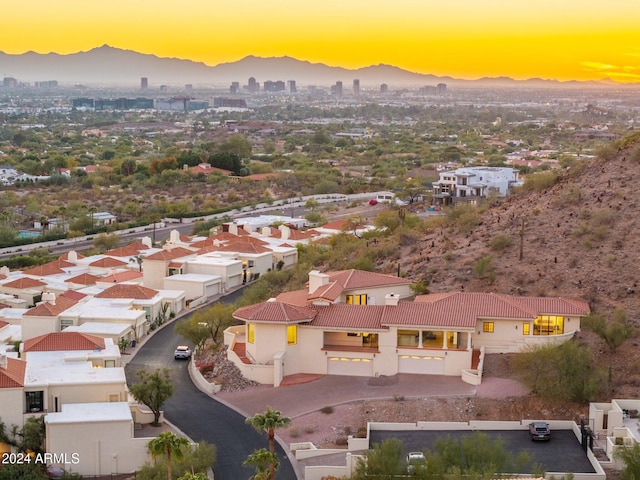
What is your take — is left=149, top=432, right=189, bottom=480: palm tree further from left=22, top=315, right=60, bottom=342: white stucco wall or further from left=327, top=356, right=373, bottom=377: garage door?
left=22, top=315, right=60, bottom=342: white stucco wall

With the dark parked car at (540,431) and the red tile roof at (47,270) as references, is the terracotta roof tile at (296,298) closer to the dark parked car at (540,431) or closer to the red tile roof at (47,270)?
the dark parked car at (540,431)

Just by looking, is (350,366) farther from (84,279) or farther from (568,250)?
(84,279)

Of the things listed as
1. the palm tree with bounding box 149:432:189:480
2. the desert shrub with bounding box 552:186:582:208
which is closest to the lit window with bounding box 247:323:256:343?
the palm tree with bounding box 149:432:189:480

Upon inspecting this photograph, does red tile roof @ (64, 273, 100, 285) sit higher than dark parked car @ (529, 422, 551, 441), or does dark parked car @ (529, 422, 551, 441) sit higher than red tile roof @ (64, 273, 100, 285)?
dark parked car @ (529, 422, 551, 441)

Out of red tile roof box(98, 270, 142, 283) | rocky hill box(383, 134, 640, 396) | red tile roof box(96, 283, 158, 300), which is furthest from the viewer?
red tile roof box(98, 270, 142, 283)

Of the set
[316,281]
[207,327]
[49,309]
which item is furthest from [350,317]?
[49,309]

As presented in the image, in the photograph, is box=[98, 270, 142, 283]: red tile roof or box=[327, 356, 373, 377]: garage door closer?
box=[327, 356, 373, 377]: garage door

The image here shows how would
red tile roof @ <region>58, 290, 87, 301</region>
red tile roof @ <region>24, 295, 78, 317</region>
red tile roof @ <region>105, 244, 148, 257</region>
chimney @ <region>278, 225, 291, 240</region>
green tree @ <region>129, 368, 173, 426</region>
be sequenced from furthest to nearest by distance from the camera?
chimney @ <region>278, 225, 291, 240</region>, red tile roof @ <region>105, 244, 148, 257</region>, red tile roof @ <region>58, 290, 87, 301</region>, red tile roof @ <region>24, 295, 78, 317</region>, green tree @ <region>129, 368, 173, 426</region>
